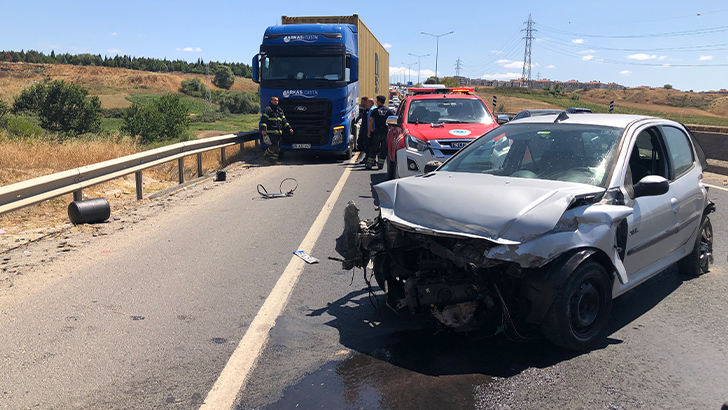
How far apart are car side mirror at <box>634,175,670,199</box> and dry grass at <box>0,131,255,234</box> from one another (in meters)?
7.61

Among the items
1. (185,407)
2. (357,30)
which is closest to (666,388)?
(185,407)

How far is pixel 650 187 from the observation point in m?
4.29

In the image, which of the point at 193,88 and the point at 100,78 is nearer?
the point at 100,78

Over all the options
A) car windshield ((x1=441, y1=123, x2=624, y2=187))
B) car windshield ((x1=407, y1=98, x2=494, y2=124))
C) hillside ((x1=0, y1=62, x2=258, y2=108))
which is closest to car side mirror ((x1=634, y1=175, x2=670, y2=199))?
car windshield ((x1=441, y1=123, x2=624, y2=187))

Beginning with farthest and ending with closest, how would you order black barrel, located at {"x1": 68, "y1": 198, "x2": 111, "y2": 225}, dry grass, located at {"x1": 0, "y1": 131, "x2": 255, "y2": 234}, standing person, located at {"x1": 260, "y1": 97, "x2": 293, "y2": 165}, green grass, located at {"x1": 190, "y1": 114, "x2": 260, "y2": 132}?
green grass, located at {"x1": 190, "y1": 114, "x2": 260, "y2": 132}
standing person, located at {"x1": 260, "y1": 97, "x2": 293, "y2": 165}
dry grass, located at {"x1": 0, "y1": 131, "x2": 255, "y2": 234}
black barrel, located at {"x1": 68, "y1": 198, "x2": 111, "y2": 225}

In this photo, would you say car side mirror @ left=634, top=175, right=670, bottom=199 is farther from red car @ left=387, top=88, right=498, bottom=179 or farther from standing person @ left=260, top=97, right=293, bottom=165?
standing person @ left=260, top=97, right=293, bottom=165

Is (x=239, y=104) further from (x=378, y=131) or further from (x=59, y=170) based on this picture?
(x=59, y=170)

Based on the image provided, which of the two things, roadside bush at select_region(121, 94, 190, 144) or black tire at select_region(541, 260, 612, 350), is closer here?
black tire at select_region(541, 260, 612, 350)

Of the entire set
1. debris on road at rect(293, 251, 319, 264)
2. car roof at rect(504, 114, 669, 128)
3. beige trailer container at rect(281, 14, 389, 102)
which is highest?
beige trailer container at rect(281, 14, 389, 102)

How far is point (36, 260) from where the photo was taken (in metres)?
6.38

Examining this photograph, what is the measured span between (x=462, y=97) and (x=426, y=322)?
8950 millimetres

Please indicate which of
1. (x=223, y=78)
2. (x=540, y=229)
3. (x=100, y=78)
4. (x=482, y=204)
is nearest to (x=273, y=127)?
(x=482, y=204)

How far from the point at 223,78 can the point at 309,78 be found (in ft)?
421

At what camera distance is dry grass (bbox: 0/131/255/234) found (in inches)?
346
